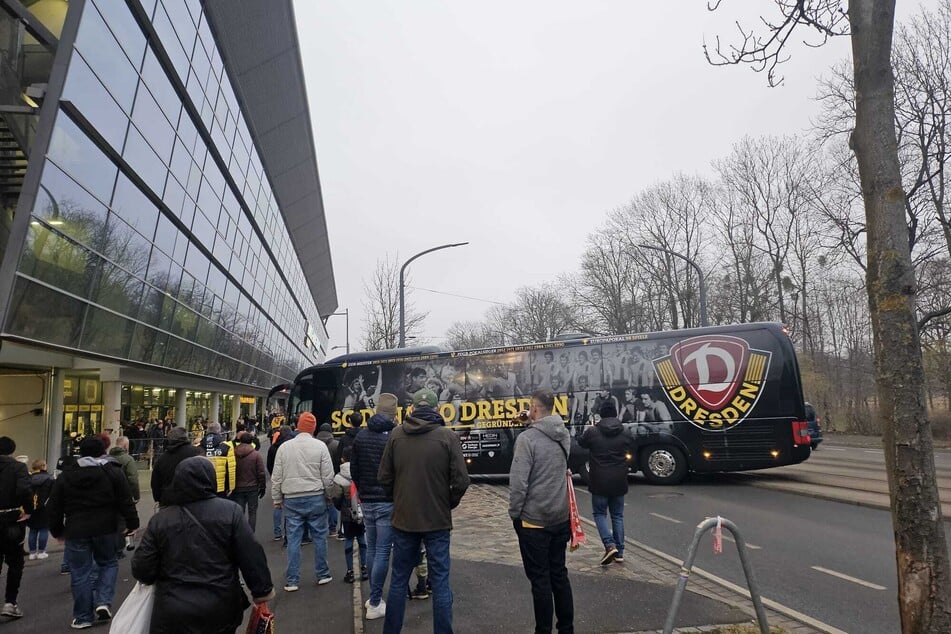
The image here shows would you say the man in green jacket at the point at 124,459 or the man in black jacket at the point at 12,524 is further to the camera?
the man in green jacket at the point at 124,459

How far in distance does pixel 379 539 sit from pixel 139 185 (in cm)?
1417

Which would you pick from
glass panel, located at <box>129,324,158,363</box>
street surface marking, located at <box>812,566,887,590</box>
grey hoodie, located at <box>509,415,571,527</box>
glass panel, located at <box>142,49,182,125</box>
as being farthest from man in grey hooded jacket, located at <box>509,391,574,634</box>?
glass panel, located at <box>142,49,182,125</box>

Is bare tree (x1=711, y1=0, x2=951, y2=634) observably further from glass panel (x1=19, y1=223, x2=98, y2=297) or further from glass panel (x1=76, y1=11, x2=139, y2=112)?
glass panel (x1=76, y1=11, x2=139, y2=112)

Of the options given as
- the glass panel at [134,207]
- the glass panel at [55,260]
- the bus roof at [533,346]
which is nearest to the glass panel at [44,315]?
the glass panel at [55,260]

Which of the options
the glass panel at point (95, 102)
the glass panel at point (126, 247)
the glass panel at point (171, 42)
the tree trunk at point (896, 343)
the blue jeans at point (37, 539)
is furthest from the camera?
the glass panel at point (171, 42)

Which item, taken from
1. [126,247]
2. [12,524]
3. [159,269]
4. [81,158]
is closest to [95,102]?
[81,158]

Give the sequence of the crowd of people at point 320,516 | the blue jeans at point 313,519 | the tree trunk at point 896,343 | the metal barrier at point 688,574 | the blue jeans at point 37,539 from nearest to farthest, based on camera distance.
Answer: the crowd of people at point 320,516 < the tree trunk at point 896,343 < the metal barrier at point 688,574 < the blue jeans at point 313,519 < the blue jeans at point 37,539

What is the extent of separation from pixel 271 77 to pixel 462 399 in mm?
20543

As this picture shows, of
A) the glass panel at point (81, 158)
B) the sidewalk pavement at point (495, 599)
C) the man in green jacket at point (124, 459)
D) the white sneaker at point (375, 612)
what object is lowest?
the sidewalk pavement at point (495, 599)

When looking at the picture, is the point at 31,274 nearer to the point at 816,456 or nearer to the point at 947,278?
the point at 816,456

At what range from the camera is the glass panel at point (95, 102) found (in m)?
11.5

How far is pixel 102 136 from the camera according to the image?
13.0 meters

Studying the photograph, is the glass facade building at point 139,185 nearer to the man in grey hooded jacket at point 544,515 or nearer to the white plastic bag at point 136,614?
the white plastic bag at point 136,614

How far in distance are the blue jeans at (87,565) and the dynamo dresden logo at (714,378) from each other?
37.0 ft
